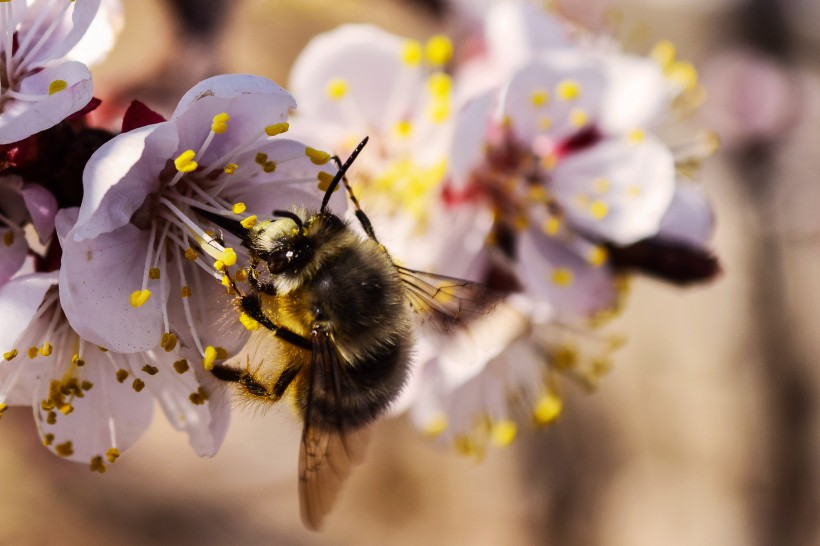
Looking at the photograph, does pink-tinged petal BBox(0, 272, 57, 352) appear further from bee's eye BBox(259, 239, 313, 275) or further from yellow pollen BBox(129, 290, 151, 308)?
bee's eye BBox(259, 239, 313, 275)

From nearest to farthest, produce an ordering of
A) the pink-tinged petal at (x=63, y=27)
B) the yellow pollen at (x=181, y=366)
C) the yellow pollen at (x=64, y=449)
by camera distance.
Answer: the pink-tinged petal at (x=63, y=27)
the yellow pollen at (x=181, y=366)
the yellow pollen at (x=64, y=449)

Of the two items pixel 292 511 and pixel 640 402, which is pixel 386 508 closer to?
pixel 292 511

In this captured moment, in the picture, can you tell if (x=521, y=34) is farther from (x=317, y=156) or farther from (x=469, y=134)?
(x=317, y=156)

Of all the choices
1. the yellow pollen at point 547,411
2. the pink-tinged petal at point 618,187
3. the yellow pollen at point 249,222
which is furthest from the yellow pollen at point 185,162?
the yellow pollen at point 547,411

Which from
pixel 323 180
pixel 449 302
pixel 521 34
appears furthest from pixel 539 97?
pixel 323 180

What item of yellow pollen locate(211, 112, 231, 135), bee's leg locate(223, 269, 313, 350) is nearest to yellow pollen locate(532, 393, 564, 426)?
bee's leg locate(223, 269, 313, 350)

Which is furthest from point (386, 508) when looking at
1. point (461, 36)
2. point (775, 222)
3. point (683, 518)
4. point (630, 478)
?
point (775, 222)

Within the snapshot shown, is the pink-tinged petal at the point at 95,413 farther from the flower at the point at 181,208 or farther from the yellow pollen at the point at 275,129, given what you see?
the yellow pollen at the point at 275,129
